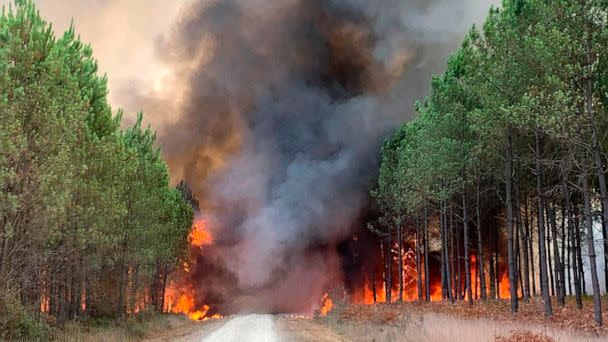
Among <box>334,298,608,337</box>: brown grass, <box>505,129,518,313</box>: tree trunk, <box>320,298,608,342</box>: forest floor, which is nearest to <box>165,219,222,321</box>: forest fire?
<box>334,298,608,337</box>: brown grass

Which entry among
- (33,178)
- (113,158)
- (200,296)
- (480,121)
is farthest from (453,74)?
(200,296)

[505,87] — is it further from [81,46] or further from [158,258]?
[158,258]

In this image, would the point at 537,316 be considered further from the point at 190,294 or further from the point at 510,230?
the point at 190,294

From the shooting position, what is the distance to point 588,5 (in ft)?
65.3

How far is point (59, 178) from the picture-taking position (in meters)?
17.9

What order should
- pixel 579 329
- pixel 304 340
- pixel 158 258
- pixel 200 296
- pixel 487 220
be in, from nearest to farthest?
pixel 579 329
pixel 304 340
pixel 158 258
pixel 487 220
pixel 200 296

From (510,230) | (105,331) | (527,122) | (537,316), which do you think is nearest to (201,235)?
(105,331)

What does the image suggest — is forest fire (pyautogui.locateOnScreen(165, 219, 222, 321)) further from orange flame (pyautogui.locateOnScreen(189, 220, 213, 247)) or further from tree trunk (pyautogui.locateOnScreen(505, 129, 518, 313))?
tree trunk (pyautogui.locateOnScreen(505, 129, 518, 313))

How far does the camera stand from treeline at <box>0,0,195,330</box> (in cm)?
1628

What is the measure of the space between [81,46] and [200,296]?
5909 cm

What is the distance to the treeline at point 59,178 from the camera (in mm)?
16281

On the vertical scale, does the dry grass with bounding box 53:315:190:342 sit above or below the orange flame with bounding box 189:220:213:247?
below

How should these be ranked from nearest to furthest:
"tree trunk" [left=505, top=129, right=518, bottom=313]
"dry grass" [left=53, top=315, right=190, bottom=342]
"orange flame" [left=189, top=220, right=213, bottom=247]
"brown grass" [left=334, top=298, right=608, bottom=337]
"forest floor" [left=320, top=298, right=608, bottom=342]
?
1. "forest floor" [left=320, top=298, right=608, bottom=342]
2. "brown grass" [left=334, top=298, right=608, bottom=337]
3. "dry grass" [left=53, top=315, right=190, bottom=342]
4. "tree trunk" [left=505, top=129, right=518, bottom=313]
5. "orange flame" [left=189, top=220, right=213, bottom=247]

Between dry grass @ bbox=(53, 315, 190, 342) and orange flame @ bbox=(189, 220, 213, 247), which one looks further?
orange flame @ bbox=(189, 220, 213, 247)
